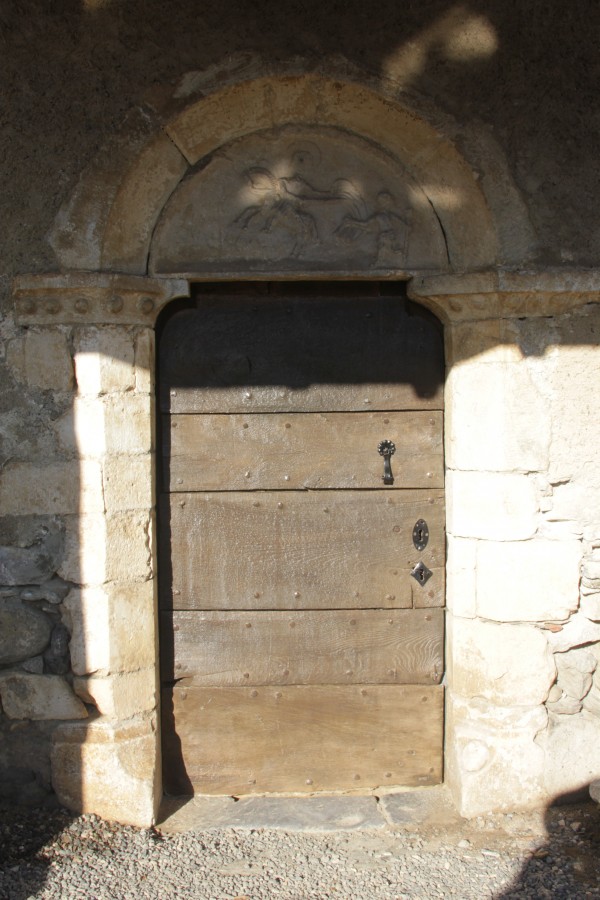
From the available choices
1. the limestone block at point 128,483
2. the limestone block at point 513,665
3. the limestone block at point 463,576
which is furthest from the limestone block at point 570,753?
the limestone block at point 128,483

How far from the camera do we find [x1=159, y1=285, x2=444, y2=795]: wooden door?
113 inches

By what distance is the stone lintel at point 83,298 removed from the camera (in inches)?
102

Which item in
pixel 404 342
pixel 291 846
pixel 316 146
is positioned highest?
pixel 316 146

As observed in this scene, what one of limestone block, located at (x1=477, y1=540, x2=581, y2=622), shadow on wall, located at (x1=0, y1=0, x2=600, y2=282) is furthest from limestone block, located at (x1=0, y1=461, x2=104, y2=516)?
limestone block, located at (x1=477, y1=540, x2=581, y2=622)

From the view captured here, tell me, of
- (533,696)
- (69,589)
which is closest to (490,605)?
(533,696)

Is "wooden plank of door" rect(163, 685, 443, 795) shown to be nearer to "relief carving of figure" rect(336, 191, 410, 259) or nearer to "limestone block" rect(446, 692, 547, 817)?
"limestone block" rect(446, 692, 547, 817)

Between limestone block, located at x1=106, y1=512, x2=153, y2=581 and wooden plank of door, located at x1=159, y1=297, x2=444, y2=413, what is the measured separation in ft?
1.42

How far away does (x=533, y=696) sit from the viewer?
108 inches

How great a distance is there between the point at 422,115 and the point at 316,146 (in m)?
0.38

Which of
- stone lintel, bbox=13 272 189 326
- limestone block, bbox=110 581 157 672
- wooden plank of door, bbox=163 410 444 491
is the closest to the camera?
stone lintel, bbox=13 272 189 326

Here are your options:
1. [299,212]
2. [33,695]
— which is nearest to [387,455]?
[299,212]

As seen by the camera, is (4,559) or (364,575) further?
(364,575)

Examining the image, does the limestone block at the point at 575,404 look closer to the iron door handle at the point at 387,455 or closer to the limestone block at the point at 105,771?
the iron door handle at the point at 387,455

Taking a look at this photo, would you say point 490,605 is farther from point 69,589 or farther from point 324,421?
point 69,589
